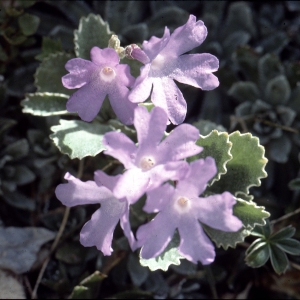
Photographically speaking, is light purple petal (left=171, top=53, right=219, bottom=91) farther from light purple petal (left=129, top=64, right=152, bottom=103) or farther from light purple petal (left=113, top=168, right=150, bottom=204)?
light purple petal (left=113, top=168, right=150, bottom=204)

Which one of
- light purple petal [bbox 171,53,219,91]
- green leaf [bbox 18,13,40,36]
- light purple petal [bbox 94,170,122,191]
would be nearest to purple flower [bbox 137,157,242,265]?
light purple petal [bbox 94,170,122,191]

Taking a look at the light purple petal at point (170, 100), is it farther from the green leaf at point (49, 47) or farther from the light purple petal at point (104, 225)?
the green leaf at point (49, 47)

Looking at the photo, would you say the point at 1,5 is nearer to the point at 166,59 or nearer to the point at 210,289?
the point at 166,59

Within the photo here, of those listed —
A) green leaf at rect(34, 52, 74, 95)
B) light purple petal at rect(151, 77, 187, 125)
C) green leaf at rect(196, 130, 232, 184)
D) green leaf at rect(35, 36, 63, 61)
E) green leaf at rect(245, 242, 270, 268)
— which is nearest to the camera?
light purple petal at rect(151, 77, 187, 125)

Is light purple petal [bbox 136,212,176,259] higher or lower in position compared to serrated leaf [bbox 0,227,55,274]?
higher

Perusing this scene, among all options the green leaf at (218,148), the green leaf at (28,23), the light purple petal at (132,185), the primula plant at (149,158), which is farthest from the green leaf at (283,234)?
the green leaf at (28,23)

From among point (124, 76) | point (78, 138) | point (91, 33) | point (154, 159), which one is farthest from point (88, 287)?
point (91, 33)

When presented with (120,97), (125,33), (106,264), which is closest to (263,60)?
(125,33)
